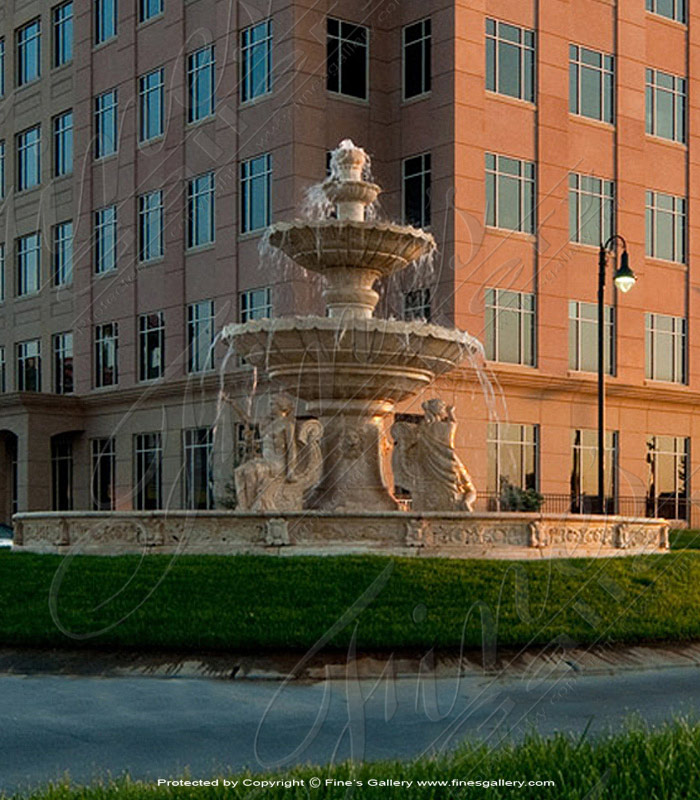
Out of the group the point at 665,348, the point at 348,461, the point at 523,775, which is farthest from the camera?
the point at 665,348

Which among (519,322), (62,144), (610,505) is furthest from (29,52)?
(610,505)

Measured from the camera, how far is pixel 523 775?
22.8ft

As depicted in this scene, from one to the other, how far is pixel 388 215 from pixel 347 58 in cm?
473

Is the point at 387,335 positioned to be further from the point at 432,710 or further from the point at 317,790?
the point at 317,790

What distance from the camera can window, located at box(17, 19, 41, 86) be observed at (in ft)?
160

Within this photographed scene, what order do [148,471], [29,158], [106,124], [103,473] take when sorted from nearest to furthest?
[148,471]
[103,473]
[106,124]
[29,158]

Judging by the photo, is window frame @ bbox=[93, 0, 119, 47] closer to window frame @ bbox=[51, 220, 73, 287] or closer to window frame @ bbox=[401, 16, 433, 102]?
window frame @ bbox=[51, 220, 73, 287]

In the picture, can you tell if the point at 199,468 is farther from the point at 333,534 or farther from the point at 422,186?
the point at 333,534

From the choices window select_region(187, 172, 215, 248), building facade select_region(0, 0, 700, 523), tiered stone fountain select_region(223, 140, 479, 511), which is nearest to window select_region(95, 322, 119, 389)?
building facade select_region(0, 0, 700, 523)

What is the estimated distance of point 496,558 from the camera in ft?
59.2

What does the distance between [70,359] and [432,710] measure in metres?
35.1

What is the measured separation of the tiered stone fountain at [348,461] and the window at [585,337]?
1750 centimetres

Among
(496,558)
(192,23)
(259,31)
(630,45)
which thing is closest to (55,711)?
(496,558)

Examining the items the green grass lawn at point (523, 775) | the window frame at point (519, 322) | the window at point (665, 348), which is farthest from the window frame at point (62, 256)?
the green grass lawn at point (523, 775)
